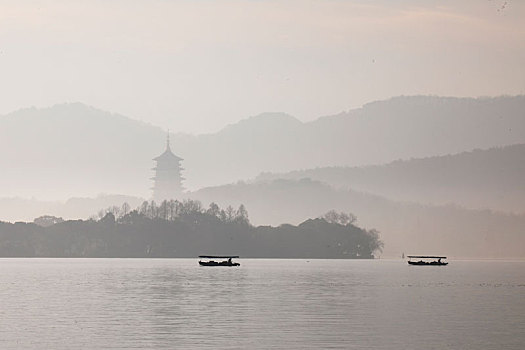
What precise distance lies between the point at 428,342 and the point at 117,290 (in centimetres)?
7971

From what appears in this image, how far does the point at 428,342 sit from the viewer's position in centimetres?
7956

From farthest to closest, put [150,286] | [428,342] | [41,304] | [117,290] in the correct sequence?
[150,286], [117,290], [41,304], [428,342]

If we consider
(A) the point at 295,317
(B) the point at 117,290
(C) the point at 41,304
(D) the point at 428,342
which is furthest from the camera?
(B) the point at 117,290

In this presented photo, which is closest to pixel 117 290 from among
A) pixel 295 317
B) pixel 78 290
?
pixel 78 290

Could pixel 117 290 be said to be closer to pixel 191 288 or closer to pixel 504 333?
pixel 191 288

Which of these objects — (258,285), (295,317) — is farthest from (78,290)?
(295,317)

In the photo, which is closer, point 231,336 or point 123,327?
point 231,336

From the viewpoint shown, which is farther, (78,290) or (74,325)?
(78,290)

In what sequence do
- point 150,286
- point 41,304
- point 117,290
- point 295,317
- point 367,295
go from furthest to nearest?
1. point 150,286
2. point 117,290
3. point 367,295
4. point 41,304
5. point 295,317

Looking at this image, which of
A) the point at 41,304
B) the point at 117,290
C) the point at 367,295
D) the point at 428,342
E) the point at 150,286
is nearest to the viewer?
the point at 428,342

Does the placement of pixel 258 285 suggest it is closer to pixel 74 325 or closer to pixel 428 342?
pixel 74 325

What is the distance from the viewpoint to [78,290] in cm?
15238

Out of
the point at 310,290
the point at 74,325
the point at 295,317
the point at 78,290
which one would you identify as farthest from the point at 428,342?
the point at 78,290

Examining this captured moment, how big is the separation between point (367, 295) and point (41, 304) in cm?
4564
